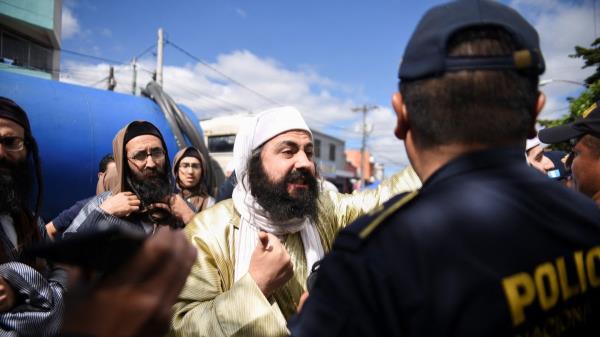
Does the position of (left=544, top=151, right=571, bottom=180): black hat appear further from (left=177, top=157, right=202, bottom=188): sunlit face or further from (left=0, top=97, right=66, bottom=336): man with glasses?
(left=0, top=97, right=66, bottom=336): man with glasses

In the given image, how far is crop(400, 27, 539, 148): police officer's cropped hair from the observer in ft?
2.54

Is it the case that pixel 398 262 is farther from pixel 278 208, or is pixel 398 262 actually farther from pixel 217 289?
pixel 278 208

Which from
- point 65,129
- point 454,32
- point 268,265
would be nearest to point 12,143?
point 268,265

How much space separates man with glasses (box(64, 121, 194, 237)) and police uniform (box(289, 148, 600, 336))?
221cm

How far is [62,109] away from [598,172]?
705 cm

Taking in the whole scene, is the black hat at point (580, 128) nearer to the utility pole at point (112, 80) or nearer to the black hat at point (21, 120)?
the black hat at point (21, 120)

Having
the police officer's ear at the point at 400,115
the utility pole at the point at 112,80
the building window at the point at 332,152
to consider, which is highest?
the utility pole at the point at 112,80

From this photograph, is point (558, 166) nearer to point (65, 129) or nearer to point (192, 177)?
point (192, 177)

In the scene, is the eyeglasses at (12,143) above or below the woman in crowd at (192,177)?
above

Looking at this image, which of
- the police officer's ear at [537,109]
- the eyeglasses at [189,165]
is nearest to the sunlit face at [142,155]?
the eyeglasses at [189,165]

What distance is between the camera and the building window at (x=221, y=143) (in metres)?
22.0

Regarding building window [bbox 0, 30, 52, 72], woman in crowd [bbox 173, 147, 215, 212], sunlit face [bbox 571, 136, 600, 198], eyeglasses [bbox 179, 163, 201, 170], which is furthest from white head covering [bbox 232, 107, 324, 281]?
building window [bbox 0, 30, 52, 72]

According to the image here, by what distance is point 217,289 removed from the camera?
63.7 inches

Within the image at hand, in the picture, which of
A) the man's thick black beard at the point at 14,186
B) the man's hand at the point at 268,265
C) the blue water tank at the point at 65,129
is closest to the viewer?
the man's hand at the point at 268,265
